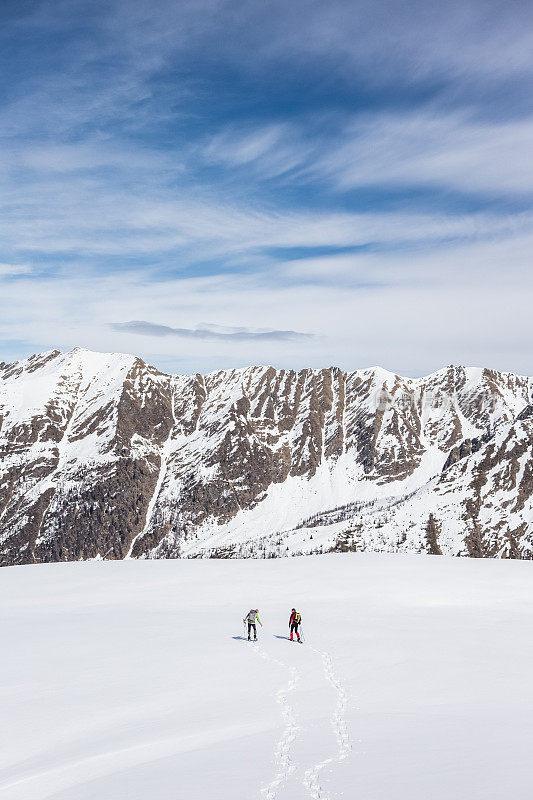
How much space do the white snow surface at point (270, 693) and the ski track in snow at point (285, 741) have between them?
8 cm

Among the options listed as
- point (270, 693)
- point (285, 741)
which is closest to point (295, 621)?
point (270, 693)

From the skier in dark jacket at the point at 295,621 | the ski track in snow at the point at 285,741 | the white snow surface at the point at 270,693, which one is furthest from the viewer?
the skier in dark jacket at the point at 295,621

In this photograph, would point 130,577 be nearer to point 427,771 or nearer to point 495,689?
point 495,689

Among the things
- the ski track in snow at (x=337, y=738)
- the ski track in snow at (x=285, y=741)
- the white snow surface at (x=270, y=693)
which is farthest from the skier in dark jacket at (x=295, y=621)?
the ski track in snow at (x=337, y=738)

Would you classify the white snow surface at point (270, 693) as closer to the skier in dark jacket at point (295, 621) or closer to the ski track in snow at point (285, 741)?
the ski track in snow at point (285, 741)

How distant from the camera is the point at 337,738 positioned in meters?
16.1

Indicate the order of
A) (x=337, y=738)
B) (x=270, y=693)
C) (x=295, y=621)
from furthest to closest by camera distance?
1. (x=295, y=621)
2. (x=270, y=693)
3. (x=337, y=738)

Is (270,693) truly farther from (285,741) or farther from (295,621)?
(295,621)

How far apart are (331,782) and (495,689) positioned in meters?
11.7

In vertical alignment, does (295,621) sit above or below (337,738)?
below

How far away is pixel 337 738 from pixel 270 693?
636cm

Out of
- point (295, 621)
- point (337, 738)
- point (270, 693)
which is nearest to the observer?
point (337, 738)

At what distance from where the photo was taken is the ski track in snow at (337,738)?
494 inches

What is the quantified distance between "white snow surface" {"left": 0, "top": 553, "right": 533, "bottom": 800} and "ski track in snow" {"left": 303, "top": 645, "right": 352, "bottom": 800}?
62mm
